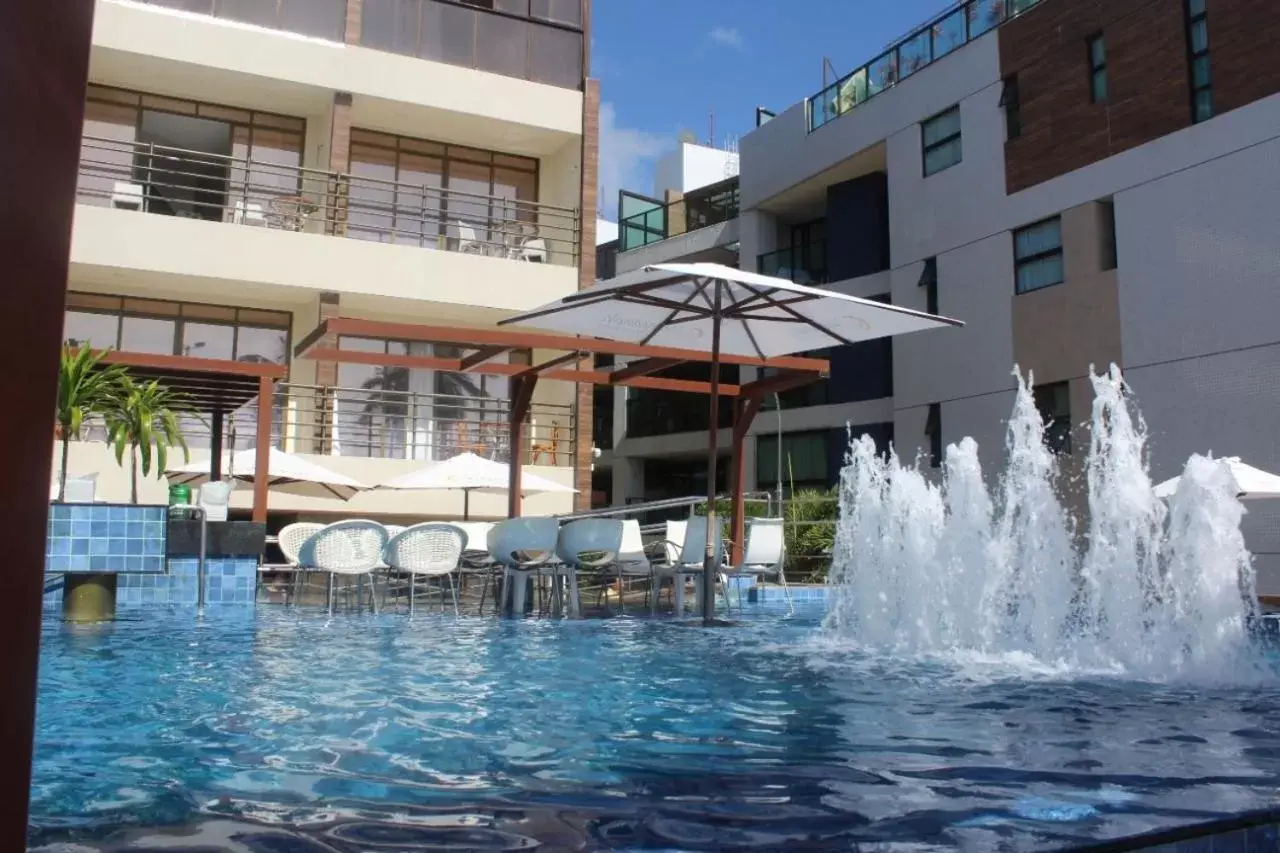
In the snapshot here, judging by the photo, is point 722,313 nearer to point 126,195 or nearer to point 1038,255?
point 126,195

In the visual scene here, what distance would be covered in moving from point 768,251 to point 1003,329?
8973 millimetres

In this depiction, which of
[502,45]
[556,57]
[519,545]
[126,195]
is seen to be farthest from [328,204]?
[519,545]

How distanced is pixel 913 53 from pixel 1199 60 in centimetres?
747

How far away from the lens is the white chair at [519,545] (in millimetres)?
10039

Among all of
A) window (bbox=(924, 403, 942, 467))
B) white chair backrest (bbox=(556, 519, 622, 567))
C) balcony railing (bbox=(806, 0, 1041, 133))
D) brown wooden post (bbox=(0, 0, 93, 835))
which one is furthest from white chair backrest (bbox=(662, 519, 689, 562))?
balcony railing (bbox=(806, 0, 1041, 133))

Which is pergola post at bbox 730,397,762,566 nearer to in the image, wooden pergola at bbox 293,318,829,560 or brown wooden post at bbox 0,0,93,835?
wooden pergola at bbox 293,318,829,560

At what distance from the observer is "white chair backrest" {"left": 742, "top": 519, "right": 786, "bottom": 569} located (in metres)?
11.1

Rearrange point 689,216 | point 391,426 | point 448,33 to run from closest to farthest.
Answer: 1. point 391,426
2. point 448,33
3. point 689,216

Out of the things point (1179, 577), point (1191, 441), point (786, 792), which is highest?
point (1191, 441)

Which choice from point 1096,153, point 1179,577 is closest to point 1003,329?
point 1096,153

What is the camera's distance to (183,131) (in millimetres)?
19344

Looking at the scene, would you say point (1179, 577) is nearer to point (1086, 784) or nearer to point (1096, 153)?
point (1086, 784)

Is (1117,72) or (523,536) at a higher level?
(1117,72)

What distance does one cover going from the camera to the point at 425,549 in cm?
1027
